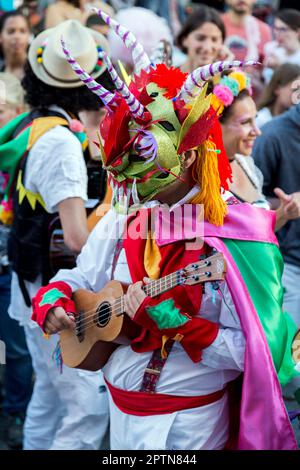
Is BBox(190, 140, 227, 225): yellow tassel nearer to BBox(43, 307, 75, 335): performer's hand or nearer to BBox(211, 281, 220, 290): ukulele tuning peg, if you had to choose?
BBox(211, 281, 220, 290): ukulele tuning peg

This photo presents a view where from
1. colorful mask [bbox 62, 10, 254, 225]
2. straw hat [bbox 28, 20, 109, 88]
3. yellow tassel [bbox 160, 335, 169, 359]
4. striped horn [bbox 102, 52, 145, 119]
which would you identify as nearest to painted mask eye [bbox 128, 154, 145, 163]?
colorful mask [bbox 62, 10, 254, 225]

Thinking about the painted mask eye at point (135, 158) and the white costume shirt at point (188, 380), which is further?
the white costume shirt at point (188, 380)

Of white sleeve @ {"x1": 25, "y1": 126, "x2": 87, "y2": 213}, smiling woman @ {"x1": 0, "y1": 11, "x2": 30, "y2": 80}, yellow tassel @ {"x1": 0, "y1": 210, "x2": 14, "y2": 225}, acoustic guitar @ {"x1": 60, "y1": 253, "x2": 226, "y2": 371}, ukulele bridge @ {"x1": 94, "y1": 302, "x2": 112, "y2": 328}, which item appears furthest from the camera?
smiling woman @ {"x1": 0, "y1": 11, "x2": 30, "y2": 80}

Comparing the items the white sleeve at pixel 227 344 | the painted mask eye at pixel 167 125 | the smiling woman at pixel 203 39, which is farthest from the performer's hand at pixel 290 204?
the smiling woman at pixel 203 39

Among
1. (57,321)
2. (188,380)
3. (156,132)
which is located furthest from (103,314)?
(156,132)

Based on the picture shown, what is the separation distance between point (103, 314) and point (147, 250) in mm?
332

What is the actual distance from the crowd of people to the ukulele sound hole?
0.9 inches

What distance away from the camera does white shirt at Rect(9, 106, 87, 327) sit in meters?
3.81

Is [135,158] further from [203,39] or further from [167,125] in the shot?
[203,39]

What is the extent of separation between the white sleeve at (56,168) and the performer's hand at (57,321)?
2.58 feet

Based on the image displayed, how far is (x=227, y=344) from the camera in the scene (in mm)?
2812

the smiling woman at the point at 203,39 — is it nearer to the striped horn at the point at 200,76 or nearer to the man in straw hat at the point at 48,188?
the man in straw hat at the point at 48,188

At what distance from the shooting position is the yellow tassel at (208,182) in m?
2.83
